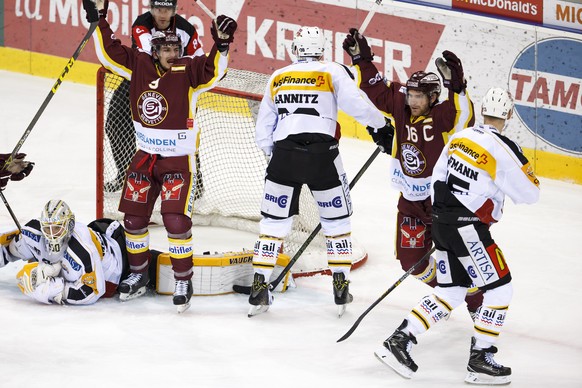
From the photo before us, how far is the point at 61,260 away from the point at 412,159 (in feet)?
5.77

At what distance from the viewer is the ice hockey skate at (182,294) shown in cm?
591

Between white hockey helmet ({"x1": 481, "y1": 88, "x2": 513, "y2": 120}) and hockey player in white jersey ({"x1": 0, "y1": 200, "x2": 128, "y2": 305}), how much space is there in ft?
6.70

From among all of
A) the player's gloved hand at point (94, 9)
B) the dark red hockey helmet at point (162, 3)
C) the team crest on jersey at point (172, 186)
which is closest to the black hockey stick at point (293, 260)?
the team crest on jersey at point (172, 186)

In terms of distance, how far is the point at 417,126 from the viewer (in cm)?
565

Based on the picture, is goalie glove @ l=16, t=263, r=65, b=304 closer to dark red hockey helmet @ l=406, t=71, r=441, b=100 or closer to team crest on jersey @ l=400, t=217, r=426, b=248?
team crest on jersey @ l=400, t=217, r=426, b=248

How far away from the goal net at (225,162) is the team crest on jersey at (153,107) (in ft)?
2.69

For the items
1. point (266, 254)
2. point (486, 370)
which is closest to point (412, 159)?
point (266, 254)

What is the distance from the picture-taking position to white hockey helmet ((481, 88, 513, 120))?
5.08 m

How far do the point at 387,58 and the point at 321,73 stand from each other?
331 centimetres

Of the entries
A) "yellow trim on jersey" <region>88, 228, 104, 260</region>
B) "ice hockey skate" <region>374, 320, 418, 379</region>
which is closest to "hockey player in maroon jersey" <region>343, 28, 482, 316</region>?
"ice hockey skate" <region>374, 320, 418, 379</region>

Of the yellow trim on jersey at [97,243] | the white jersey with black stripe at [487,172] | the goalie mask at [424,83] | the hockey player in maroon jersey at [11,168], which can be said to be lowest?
the yellow trim on jersey at [97,243]

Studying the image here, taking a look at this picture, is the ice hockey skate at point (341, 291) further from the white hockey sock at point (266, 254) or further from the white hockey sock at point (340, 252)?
the white hockey sock at point (266, 254)

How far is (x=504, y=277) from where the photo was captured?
5055 millimetres

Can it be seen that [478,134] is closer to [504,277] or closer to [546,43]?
[504,277]
